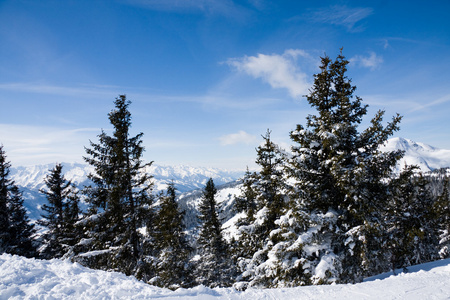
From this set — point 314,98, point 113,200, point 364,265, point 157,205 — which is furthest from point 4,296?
point 314,98

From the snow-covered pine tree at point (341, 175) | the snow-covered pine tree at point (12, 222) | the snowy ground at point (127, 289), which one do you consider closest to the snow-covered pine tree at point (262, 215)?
the snow-covered pine tree at point (341, 175)

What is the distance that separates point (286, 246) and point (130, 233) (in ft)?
26.9

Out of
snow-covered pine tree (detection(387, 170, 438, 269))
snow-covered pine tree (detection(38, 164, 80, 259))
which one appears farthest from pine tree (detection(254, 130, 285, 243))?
snow-covered pine tree (detection(38, 164, 80, 259))

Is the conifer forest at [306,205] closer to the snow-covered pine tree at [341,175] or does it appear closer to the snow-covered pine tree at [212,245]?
the snow-covered pine tree at [341,175]

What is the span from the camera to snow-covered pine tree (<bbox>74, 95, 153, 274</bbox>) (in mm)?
12141

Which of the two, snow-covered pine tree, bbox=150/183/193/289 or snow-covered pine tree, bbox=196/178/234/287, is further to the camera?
snow-covered pine tree, bbox=196/178/234/287

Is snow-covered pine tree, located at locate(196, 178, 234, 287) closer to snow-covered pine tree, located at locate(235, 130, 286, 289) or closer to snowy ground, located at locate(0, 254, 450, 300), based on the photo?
snow-covered pine tree, located at locate(235, 130, 286, 289)

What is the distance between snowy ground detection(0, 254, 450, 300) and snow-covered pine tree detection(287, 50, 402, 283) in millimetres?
2061

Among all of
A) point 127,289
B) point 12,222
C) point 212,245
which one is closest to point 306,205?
point 127,289

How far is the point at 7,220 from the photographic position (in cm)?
1923

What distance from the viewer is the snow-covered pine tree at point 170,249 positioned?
1350cm

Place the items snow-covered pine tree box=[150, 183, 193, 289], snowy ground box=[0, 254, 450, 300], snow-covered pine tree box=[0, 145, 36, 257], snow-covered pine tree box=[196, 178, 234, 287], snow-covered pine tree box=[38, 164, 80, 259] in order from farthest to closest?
snow-covered pine tree box=[196, 178, 234, 287] → snow-covered pine tree box=[38, 164, 80, 259] → snow-covered pine tree box=[0, 145, 36, 257] → snow-covered pine tree box=[150, 183, 193, 289] → snowy ground box=[0, 254, 450, 300]

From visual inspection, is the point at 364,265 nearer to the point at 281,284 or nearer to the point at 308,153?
the point at 281,284

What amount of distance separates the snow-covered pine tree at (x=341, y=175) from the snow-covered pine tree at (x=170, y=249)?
7.92 m
